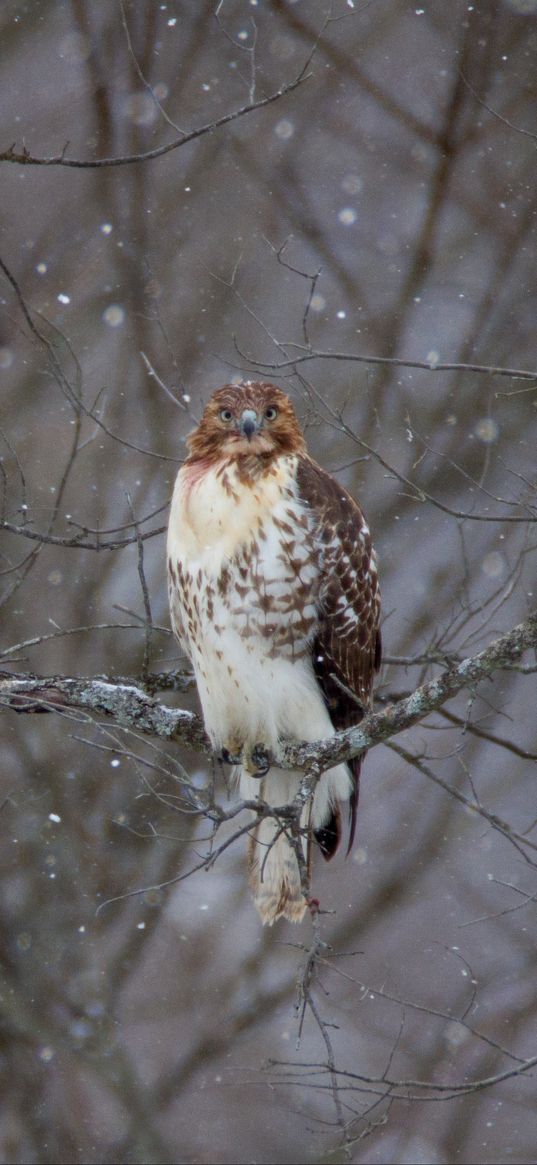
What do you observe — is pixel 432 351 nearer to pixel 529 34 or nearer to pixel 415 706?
pixel 529 34

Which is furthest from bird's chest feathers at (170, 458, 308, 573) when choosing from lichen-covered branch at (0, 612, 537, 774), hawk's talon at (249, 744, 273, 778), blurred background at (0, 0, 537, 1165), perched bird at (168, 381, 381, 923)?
blurred background at (0, 0, 537, 1165)

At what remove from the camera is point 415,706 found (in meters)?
3.32

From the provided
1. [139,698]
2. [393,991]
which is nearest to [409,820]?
[393,991]

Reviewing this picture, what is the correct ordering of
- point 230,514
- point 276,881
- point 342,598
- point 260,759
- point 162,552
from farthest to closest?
1. point 162,552
2. point 276,881
3. point 260,759
4. point 342,598
5. point 230,514

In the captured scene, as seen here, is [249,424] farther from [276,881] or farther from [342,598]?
[276,881]

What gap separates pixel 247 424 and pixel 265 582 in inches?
17.9

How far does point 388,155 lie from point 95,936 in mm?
6402

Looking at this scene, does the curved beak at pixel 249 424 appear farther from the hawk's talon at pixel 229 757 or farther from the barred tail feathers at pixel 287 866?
the barred tail feathers at pixel 287 866

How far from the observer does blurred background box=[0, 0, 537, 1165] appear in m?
7.81

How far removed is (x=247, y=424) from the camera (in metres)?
3.81

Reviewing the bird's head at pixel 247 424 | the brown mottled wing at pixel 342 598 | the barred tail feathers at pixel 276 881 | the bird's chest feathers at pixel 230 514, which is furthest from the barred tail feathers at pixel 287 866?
the bird's head at pixel 247 424

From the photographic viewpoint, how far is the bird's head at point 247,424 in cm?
384

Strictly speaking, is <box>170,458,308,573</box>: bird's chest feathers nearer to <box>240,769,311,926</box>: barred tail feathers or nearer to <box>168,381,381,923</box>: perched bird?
<box>168,381,381,923</box>: perched bird

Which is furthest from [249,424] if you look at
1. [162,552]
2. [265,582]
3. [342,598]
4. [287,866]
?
[162,552]
